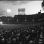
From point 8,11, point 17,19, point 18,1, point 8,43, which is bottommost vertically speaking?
point 8,43

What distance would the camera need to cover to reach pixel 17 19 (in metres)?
0.71

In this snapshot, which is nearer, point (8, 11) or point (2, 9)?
point (8, 11)

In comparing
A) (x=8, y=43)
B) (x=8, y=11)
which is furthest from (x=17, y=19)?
(x=8, y=11)

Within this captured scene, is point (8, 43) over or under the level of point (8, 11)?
under

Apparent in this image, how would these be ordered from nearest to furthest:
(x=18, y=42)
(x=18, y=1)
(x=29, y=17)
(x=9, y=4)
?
(x=18, y=42), (x=29, y=17), (x=9, y=4), (x=18, y=1)

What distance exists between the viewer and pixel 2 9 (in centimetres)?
224

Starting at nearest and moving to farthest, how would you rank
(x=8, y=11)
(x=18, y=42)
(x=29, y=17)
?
(x=18, y=42) → (x=29, y=17) → (x=8, y=11)

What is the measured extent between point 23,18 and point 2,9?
170 centimetres

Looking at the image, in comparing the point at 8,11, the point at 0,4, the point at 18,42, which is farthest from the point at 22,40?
the point at 0,4

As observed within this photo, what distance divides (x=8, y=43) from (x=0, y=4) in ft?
6.77

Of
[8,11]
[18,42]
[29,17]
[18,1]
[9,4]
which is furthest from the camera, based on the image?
[18,1]

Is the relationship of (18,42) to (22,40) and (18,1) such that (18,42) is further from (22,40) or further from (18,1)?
(18,1)

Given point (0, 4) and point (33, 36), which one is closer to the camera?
point (33, 36)

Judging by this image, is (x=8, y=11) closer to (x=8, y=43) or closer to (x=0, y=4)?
(x=0, y=4)
